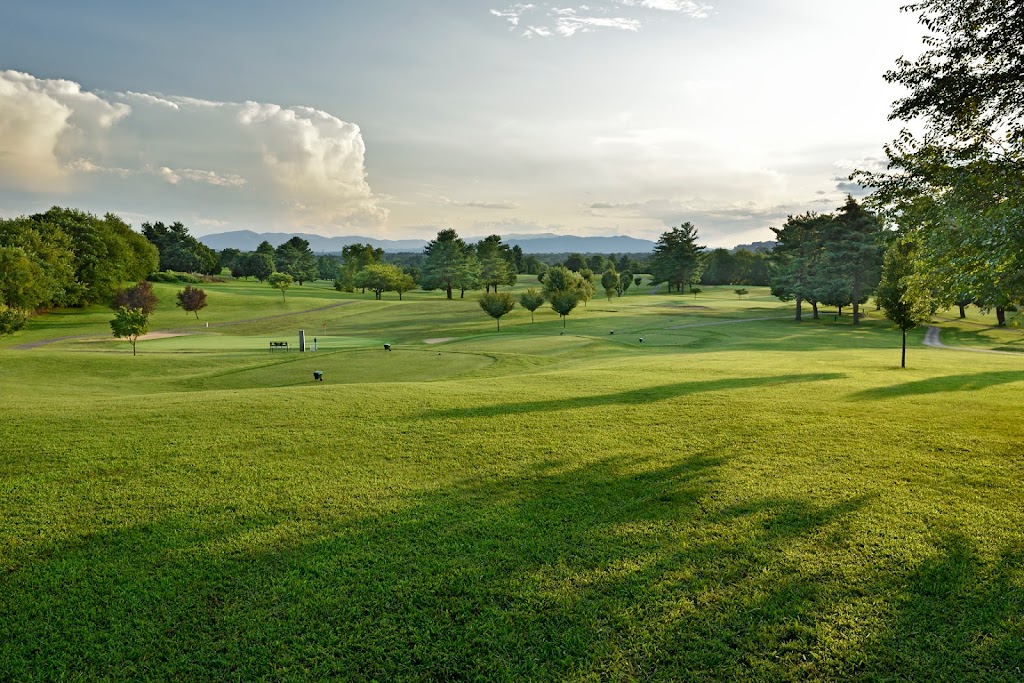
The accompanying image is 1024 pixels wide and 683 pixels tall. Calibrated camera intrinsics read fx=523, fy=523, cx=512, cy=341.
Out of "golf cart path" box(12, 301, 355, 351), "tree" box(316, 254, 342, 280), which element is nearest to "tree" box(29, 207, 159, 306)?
"golf cart path" box(12, 301, 355, 351)

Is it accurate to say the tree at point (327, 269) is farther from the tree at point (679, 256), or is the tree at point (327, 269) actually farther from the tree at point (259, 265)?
the tree at point (679, 256)

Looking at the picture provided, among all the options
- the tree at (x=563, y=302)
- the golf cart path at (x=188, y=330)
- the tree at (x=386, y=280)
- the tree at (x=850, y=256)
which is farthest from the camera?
the tree at (x=386, y=280)

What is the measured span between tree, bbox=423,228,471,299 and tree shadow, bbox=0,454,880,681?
94.5 meters

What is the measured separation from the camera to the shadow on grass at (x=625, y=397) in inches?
547

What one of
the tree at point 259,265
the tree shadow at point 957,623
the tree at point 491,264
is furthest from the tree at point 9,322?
the tree at point 259,265

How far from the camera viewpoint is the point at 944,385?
19.3 m

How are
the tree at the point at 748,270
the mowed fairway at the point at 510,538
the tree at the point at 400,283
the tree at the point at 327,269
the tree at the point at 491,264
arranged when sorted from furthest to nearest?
the tree at the point at 327,269, the tree at the point at 748,270, the tree at the point at 491,264, the tree at the point at 400,283, the mowed fairway at the point at 510,538

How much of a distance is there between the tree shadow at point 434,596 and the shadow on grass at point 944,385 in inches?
444

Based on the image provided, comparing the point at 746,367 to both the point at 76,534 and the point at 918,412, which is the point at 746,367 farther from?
the point at 76,534

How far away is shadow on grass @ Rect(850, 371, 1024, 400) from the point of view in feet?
56.4

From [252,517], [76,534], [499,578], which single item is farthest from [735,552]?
[76,534]

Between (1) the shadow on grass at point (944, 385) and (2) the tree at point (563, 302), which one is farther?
(2) the tree at point (563, 302)

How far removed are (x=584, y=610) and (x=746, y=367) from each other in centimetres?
2195

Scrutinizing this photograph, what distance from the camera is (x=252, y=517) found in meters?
7.79
